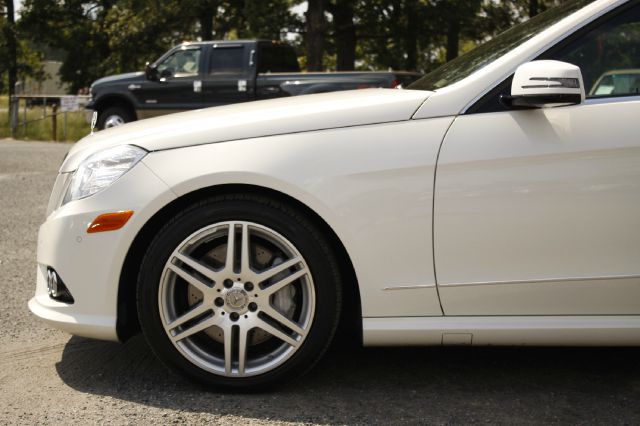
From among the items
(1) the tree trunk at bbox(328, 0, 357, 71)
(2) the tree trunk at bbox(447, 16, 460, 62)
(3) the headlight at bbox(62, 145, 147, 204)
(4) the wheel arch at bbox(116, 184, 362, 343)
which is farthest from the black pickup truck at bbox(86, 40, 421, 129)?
(2) the tree trunk at bbox(447, 16, 460, 62)

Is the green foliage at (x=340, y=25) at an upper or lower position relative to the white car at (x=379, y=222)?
upper

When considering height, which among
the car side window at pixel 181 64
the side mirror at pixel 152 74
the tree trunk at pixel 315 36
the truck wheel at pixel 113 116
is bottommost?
the truck wheel at pixel 113 116

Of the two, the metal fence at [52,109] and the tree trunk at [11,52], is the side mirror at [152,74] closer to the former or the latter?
the metal fence at [52,109]

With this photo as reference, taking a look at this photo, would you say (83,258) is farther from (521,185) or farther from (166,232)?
(521,185)

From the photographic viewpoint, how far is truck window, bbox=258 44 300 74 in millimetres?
16328

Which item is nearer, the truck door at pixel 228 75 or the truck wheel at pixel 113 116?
the truck door at pixel 228 75

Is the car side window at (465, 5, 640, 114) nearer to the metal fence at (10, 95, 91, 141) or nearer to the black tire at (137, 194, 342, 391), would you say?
the black tire at (137, 194, 342, 391)

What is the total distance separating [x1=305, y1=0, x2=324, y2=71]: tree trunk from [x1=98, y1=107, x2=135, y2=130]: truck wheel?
356 inches

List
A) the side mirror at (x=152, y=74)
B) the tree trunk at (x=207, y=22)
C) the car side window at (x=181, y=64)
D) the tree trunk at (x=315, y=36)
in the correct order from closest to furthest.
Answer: the side mirror at (x=152, y=74), the car side window at (x=181, y=64), the tree trunk at (x=315, y=36), the tree trunk at (x=207, y=22)

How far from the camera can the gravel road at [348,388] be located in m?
3.19

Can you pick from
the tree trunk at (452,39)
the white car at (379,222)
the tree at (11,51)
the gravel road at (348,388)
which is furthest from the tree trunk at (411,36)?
the white car at (379,222)

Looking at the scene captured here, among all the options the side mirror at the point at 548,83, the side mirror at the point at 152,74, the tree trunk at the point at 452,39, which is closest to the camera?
the side mirror at the point at 548,83

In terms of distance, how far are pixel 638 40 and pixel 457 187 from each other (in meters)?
0.95

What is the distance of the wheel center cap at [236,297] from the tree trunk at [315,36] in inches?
872
